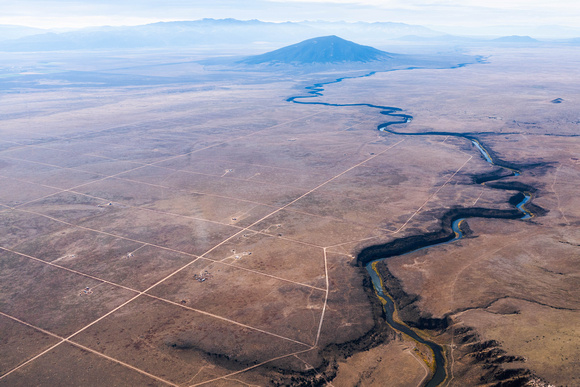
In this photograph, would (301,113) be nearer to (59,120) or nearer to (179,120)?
(179,120)

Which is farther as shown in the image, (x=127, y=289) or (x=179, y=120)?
(x=179, y=120)

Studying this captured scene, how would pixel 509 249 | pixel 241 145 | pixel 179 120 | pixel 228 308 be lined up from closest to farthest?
pixel 228 308 → pixel 509 249 → pixel 241 145 → pixel 179 120

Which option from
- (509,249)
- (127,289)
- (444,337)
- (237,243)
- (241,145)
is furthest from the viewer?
(241,145)

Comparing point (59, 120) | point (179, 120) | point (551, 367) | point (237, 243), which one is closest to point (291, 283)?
point (237, 243)

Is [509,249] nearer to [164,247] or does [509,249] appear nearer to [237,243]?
[237,243]

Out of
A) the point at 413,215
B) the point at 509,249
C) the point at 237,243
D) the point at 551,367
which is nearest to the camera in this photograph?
the point at 551,367

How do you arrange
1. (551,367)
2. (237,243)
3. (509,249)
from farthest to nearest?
(237,243) < (509,249) < (551,367)

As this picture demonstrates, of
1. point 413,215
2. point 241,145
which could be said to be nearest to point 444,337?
point 413,215

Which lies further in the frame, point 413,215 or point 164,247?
point 413,215

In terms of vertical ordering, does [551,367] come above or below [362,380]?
above
